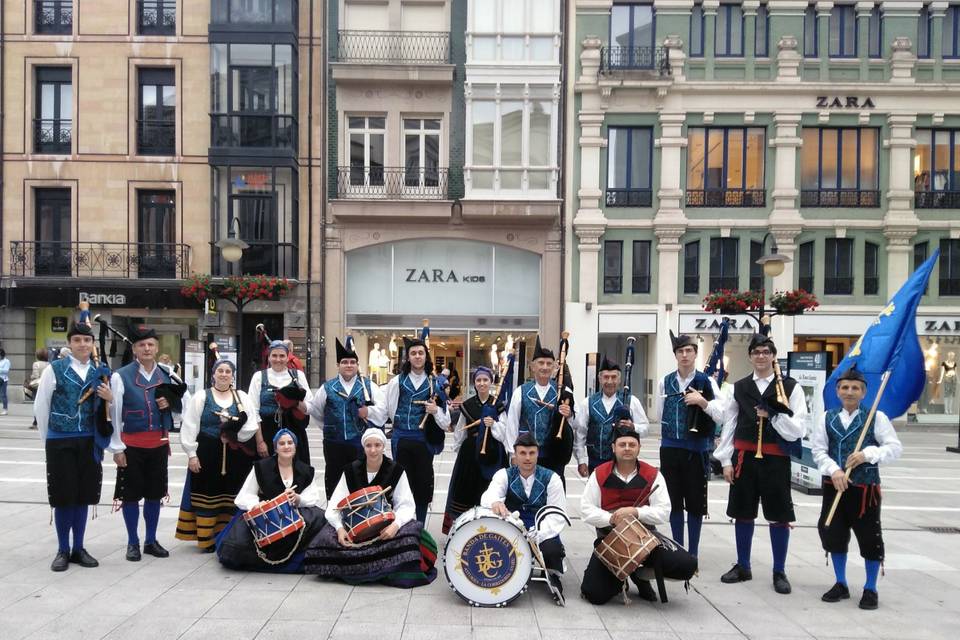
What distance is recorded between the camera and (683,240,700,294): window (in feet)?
70.7

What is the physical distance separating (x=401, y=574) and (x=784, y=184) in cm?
1971

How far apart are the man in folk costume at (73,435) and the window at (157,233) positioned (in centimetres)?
1643

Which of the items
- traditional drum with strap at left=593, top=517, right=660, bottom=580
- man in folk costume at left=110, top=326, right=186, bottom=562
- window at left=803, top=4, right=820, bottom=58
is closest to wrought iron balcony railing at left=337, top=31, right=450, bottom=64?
window at left=803, top=4, right=820, bottom=58

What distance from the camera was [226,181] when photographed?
2170cm

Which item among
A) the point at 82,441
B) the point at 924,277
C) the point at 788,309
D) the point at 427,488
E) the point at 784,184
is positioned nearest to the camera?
the point at 82,441

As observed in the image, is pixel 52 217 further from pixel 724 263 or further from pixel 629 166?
pixel 724 263

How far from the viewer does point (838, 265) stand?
21641 mm

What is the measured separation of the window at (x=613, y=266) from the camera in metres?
21.7

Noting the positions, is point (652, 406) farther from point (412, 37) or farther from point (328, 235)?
point (412, 37)

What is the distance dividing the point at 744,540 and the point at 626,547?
5.34 ft

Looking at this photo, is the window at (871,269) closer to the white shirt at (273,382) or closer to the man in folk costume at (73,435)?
the white shirt at (273,382)

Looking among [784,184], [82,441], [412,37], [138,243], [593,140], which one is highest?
[412,37]

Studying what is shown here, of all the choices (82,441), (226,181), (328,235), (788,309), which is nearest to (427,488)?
(82,441)

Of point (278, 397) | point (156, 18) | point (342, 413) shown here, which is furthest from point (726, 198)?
point (156, 18)
